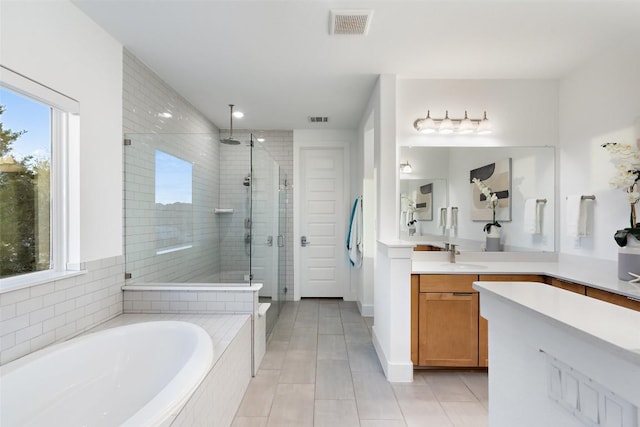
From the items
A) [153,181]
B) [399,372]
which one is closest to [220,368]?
[399,372]

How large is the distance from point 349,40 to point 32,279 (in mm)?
2504

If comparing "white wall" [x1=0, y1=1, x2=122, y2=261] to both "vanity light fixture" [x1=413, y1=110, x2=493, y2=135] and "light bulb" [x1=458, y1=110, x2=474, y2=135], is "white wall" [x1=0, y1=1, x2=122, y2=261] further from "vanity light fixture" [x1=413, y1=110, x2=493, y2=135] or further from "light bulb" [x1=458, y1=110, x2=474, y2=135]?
"light bulb" [x1=458, y1=110, x2=474, y2=135]

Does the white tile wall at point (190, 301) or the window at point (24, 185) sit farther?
the white tile wall at point (190, 301)

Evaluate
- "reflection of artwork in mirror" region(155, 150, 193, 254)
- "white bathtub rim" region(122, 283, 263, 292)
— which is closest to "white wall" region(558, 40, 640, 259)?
"white bathtub rim" region(122, 283, 263, 292)

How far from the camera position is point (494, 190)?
3023 mm

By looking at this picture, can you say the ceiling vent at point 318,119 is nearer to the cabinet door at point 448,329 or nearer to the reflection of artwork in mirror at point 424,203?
the reflection of artwork in mirror at point 424,203

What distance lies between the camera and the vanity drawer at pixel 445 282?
8.39 feet

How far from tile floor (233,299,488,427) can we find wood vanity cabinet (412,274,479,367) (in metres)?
0.18

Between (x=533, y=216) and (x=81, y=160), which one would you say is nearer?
(x=81, y=160)

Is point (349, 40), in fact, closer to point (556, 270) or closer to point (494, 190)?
point (494, 190)

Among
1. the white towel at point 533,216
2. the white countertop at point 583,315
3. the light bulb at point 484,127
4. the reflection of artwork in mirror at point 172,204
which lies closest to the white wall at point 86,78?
the reflection of artwork in mirror at point 172,204

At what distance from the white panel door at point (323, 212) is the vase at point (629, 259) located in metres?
3.15

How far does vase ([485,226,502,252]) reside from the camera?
10.0 feet

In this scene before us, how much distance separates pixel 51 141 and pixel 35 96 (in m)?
0.29
